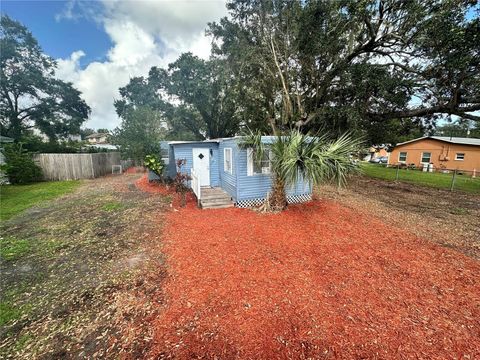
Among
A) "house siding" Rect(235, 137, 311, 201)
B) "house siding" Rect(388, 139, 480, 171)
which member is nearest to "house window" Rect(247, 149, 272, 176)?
"house siding" Rect(235, 137, 311, 201)

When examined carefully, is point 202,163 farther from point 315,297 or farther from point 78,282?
point 315,297

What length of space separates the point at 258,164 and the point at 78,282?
6214mm

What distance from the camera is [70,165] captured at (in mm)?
14852

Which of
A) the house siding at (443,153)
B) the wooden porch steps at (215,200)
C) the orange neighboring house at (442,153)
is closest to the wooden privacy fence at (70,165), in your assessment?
the wooden porch steps at (215,200)

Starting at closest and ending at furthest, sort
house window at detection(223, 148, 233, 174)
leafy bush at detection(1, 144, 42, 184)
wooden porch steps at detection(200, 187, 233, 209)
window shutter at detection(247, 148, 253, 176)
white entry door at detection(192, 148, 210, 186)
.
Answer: window shutter at detection(247, 148, 253, 176), wooden porch steps at detection(200, 187, 233, 209), house window at detection(223, 148, 233, 174), white entry door at detection(192, 148, 210, 186), leafy bush at detection(1, 144, 42, 184)

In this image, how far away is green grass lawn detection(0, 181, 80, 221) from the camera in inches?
316

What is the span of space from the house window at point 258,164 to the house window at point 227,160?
1.01m

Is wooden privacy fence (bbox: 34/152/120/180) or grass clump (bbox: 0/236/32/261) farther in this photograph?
wooden privacy fence (bbox: 34/152/120/180)

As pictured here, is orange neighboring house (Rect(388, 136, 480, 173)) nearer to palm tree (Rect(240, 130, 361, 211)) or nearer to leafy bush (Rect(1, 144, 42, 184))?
palm tree (Rect(240, 130, 361, 211))

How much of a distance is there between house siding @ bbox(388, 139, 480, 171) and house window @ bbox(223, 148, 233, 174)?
2354cm

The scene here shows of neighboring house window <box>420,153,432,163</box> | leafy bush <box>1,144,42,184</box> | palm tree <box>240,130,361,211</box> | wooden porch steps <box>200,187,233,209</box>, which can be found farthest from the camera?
neighboring house window <box>420,153,432,163</box>

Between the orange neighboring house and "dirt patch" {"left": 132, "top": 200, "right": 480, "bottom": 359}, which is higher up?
the orange neighboring house

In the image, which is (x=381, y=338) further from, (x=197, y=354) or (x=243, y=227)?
(x=243, y=227)

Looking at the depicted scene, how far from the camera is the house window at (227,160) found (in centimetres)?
881
